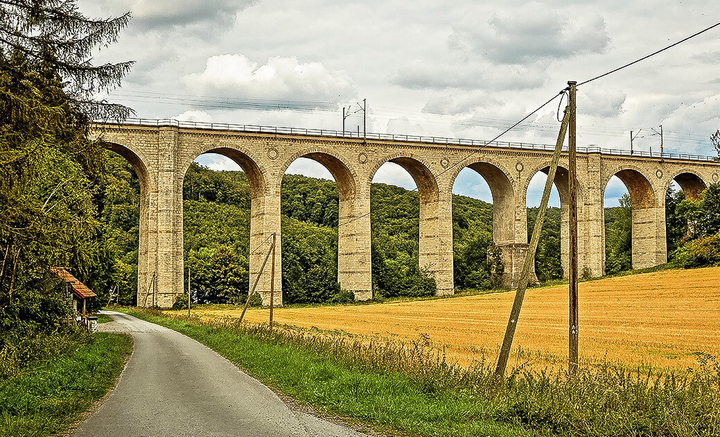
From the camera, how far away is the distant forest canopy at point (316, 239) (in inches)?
1927

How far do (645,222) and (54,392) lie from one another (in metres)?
53.4

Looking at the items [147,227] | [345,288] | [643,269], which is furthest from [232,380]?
[643,269]

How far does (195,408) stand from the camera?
9789 millimetres

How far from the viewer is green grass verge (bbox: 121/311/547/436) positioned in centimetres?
820

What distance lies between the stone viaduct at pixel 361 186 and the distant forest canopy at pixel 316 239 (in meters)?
2.00

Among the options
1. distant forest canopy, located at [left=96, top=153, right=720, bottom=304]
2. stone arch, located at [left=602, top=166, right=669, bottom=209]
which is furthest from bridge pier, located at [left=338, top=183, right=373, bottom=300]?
stone arch, located at [left=602, top=166, right=669, bottom=209]

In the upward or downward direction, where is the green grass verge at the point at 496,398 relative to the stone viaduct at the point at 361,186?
downward

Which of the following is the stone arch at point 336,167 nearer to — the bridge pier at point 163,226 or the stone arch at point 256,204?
the stone arch at point 256,204

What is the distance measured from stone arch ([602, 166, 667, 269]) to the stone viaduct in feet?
0.29

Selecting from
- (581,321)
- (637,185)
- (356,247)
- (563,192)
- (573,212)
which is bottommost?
(581,321)

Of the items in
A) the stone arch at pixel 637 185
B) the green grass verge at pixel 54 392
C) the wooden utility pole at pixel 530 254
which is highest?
the stone arch at pixel 637 185

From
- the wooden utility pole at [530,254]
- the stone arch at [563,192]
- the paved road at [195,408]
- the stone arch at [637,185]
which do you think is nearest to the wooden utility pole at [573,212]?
the wooden utility pole at [530,254]

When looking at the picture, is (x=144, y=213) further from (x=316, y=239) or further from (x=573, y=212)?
(x=573, y=212)

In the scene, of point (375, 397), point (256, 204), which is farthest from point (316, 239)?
point (375, 397)
